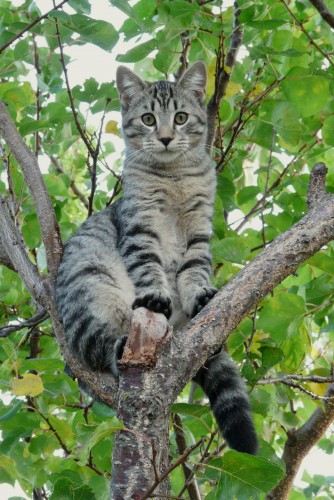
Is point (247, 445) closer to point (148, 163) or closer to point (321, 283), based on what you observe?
point (321, 283)

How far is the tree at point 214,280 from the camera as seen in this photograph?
2412 millimetres

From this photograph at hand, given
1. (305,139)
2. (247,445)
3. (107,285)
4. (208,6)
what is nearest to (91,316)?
(107,285)

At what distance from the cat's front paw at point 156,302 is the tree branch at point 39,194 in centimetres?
47

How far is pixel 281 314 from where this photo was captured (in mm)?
3129

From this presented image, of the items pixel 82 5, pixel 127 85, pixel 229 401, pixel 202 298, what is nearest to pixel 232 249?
pixel 202 298

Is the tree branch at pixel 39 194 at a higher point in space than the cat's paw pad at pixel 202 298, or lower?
higher

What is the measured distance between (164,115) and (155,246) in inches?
46.2

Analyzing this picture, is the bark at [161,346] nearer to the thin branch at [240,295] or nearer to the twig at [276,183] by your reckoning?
the thin branch at [240,295]

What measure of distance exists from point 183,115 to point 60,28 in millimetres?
1277

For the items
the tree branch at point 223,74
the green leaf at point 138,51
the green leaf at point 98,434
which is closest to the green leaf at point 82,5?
the green leaf at point 138,51

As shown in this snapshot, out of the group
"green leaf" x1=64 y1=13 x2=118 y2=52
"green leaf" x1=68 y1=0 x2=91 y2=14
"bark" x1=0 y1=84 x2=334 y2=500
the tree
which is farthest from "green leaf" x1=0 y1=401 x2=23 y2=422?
"green leaf" x1=68 y1=0 x2=91 y2=14

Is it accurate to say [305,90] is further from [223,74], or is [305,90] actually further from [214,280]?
[214,280]

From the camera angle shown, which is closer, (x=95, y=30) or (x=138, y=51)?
(x=95, y=30)

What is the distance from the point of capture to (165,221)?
14.1ft
